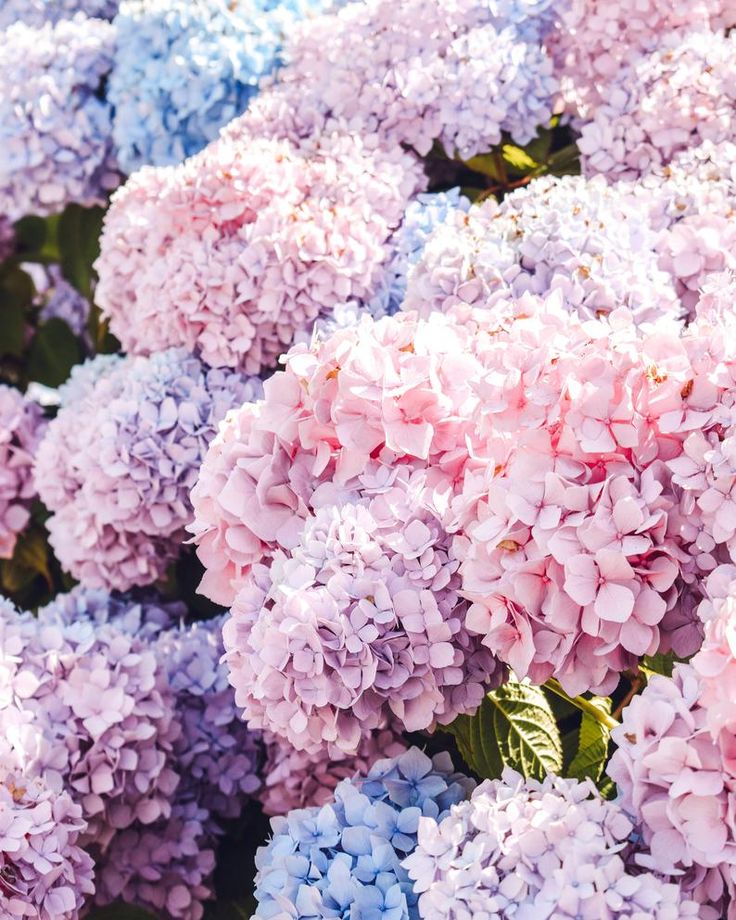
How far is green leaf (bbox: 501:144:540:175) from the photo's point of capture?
1.55 metres

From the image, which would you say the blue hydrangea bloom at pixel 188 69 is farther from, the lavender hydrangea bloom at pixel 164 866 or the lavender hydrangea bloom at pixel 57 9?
the lavender hydrangea bloom at pixel 164 866

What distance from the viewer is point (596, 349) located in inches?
32.9

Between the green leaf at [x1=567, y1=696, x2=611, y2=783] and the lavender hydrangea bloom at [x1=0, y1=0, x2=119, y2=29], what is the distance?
5.31ft

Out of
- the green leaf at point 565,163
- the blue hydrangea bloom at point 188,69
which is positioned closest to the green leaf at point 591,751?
the green leaf at point 565,163

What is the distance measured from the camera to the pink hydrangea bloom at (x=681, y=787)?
698 millimetres

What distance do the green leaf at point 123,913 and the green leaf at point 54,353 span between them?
1.13 metres

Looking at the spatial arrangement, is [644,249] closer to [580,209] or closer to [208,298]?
[580,209]

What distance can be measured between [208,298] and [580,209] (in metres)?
0.41

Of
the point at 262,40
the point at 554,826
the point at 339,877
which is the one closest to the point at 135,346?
the point at 262,40

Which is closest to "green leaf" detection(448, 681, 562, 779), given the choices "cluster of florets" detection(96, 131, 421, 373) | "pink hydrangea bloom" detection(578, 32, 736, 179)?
"cluster of florets" detection(96, 131, 421, 373)

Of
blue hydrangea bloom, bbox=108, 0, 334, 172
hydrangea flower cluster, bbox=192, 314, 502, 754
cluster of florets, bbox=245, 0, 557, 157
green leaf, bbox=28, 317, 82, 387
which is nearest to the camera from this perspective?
hydrangea flower cluster, bbox=192, 314, 502, 754

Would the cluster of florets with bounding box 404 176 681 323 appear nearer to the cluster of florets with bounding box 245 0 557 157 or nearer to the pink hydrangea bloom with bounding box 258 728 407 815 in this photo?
the cluster of florets with bounding box 245 0 557 157

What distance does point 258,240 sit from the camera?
133 centimetres

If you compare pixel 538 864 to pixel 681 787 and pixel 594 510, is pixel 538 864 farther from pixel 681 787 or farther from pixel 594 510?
pixel 594 510
